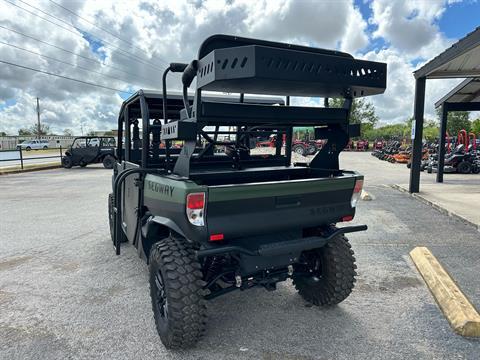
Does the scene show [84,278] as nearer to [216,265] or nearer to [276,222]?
[216,265]

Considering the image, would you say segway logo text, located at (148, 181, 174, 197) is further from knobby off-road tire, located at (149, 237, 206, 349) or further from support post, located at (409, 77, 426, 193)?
support post, located at (409, 77, 426, 193)

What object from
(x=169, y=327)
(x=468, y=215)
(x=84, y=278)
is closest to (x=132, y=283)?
(x=84, y=278)

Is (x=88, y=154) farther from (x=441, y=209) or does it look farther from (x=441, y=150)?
(x=441, y=209)

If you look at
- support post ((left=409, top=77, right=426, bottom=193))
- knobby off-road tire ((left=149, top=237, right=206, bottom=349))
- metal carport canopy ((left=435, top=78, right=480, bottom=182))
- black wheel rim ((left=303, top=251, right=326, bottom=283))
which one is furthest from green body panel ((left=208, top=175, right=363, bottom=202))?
metal carport canopy ((left=435, top=78, right=480, bottom=182))

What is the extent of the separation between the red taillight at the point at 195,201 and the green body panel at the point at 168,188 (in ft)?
0.09

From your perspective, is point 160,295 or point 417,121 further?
point 417,121

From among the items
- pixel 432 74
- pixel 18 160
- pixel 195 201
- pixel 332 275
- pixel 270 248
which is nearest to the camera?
pixel 195 201

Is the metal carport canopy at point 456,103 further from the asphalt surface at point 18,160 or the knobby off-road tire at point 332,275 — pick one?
the asphalt surface at point 18,160

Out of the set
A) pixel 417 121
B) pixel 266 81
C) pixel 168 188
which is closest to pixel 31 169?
pixel 417 121

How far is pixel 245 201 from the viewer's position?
261 cm

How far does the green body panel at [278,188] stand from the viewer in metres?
2.51

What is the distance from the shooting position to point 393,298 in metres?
3.61

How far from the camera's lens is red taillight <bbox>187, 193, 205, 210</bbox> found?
2.43 m

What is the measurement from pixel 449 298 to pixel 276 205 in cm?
190
